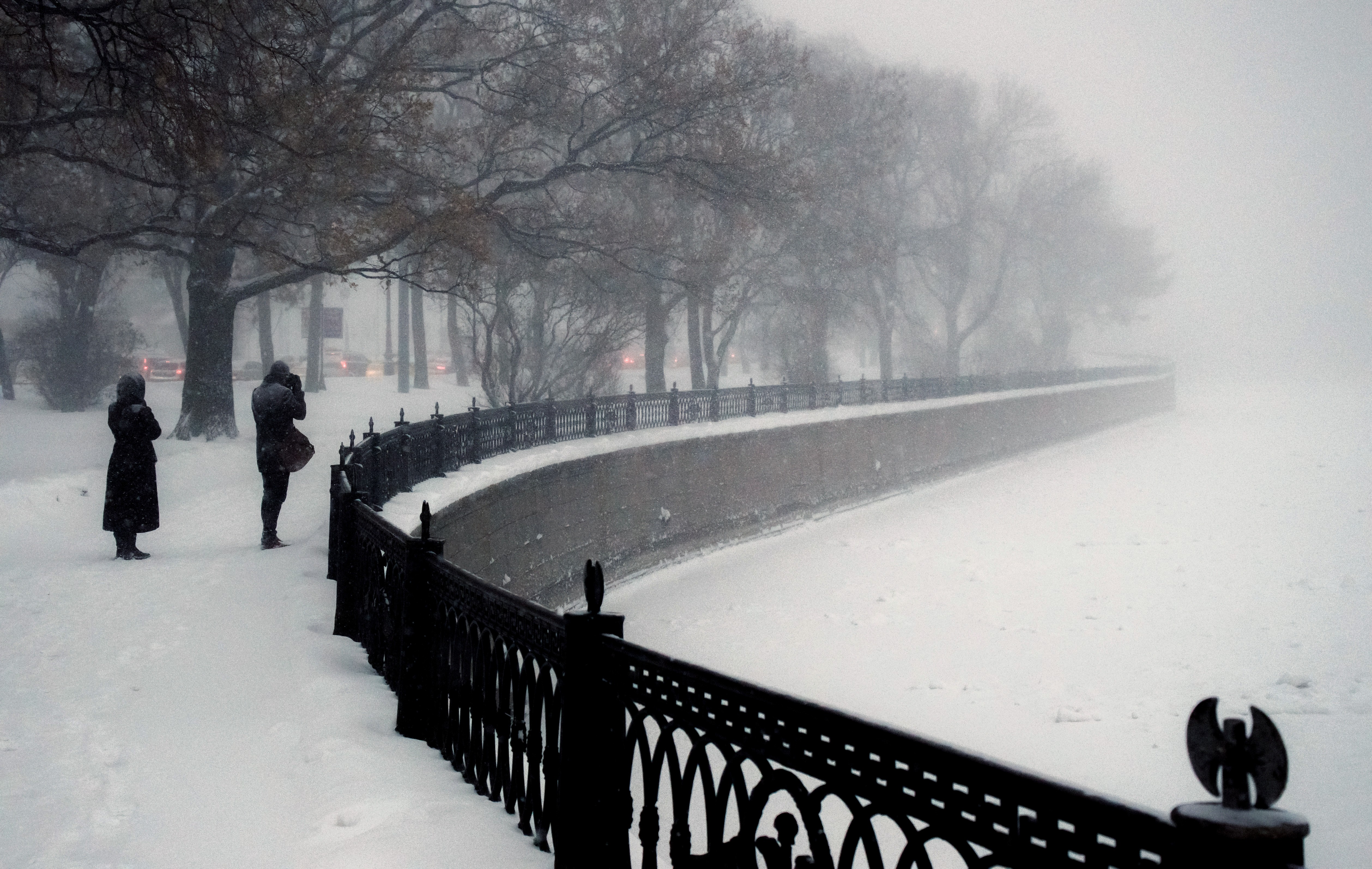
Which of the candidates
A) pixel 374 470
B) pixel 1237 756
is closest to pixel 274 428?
pixel 374 470

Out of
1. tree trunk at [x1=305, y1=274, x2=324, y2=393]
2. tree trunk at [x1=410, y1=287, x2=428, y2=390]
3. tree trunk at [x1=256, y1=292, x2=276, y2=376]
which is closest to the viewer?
tree trunk at [x1=256, y1=292, x2=276, y2=376]

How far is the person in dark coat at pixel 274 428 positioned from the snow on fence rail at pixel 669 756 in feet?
10.4

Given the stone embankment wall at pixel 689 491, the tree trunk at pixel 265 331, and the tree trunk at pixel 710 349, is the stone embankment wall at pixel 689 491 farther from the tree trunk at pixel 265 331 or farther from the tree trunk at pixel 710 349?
the tree trunk at pixel 265 331

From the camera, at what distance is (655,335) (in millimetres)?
27250

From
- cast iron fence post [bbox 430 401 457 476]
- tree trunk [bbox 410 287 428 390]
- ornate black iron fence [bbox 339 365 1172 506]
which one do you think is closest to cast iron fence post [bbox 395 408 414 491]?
ornate black iron fence [bbox 339 365 1172 506]

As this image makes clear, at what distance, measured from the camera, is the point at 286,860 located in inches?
163

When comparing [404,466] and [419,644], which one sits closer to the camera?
[419,644]

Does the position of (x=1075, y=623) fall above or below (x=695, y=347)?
below

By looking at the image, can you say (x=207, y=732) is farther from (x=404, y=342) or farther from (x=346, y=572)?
(x=404, y=342)

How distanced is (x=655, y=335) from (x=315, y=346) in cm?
1181

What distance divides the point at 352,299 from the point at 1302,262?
136 m

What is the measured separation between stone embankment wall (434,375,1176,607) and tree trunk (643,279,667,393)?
4.71 meters

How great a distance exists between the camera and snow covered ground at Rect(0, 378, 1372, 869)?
470 centimetres

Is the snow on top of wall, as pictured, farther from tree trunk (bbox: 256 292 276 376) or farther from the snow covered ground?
tree trunk (bbox: 256 292 276 376)
